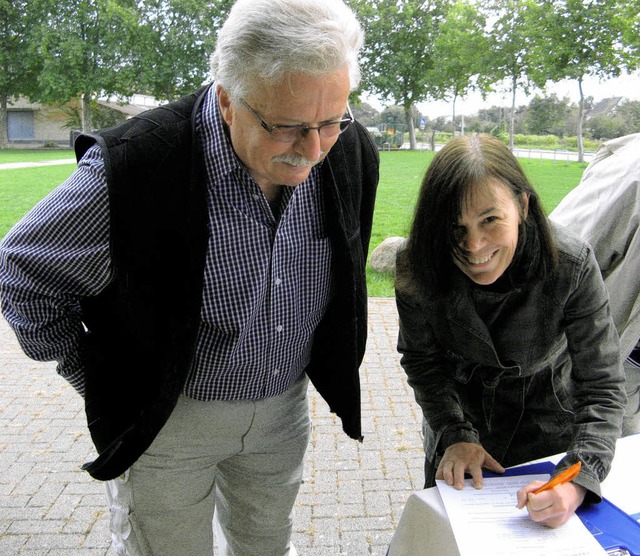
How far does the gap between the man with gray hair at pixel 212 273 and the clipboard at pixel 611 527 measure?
2.44 feet

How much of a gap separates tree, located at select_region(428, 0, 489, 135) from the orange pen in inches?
1313

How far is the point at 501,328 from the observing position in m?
1.74

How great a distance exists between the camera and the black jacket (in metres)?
1.51

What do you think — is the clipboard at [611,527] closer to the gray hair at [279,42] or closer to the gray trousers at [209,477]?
the gray trousers at [209,477]

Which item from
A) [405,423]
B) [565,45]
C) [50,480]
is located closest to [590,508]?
[405,423]

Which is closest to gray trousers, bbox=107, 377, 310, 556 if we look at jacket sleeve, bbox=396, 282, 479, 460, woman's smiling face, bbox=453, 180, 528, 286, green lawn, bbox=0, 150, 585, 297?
jacket sleeve, bbox=396, 282, 479, 460

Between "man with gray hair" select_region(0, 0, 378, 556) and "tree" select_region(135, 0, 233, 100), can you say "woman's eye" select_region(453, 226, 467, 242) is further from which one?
"tree" select_region(135, 0, 233, 100)

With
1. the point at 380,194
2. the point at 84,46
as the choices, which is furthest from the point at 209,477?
the point at 84,46

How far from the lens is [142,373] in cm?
164

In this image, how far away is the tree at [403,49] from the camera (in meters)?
45.5

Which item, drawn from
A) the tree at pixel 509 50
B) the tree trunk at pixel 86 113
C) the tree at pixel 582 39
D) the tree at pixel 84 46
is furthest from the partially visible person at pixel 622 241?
the tree trunk at pixel 86 113

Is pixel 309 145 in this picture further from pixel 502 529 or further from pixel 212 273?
pixel 502 529

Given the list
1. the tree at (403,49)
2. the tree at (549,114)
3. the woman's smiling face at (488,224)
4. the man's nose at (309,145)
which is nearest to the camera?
the man's nose at (309,145)

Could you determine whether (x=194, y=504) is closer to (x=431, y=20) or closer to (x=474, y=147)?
(x=474, y=147)
